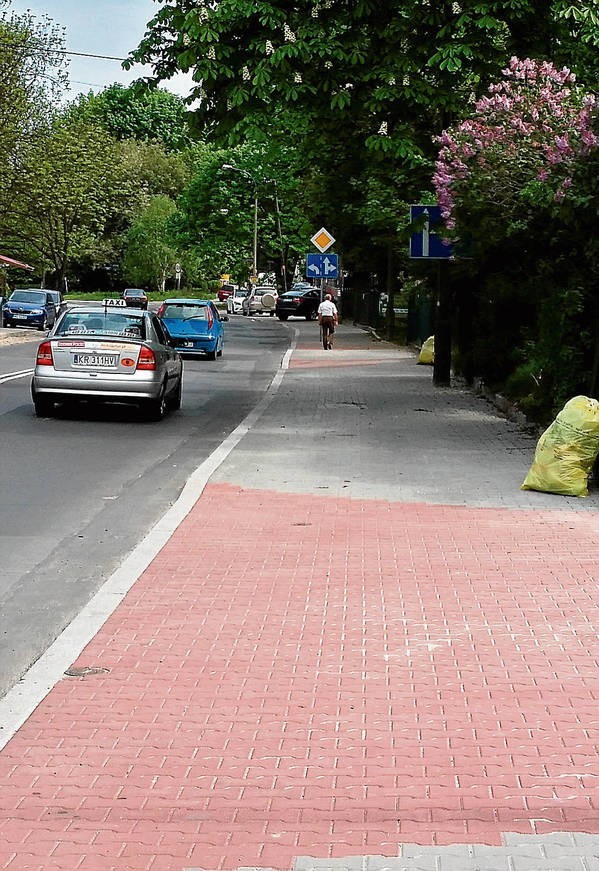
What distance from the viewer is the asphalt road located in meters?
7.93

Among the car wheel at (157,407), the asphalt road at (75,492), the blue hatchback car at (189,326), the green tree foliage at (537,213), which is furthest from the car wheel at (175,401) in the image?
the blue hatchback car at (189,326)

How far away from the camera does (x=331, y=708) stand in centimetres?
589

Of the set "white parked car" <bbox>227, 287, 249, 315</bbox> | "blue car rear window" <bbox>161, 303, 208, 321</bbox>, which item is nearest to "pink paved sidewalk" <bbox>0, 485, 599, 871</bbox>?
"blue car rear window" <bbox>161, 303, 208, 321</bbox>

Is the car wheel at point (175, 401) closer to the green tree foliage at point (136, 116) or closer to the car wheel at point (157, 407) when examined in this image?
the car wheel at point (157, 407)

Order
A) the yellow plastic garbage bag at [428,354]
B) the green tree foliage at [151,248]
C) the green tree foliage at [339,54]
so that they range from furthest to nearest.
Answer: the green tree foliage at [151,248], the yellow plastic garbage bag at [428,354], the green tree foliage at [339,54]

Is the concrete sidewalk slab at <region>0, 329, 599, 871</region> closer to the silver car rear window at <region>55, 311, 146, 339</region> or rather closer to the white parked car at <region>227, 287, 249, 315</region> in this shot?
the silver car rear window at <region>55, 311, 146, 339</region>

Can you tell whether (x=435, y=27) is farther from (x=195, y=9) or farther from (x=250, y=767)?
(x=250, y=767)

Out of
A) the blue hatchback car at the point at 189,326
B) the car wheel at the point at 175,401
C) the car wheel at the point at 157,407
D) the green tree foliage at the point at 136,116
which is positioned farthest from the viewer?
the green tree foliage at the point at 136,116

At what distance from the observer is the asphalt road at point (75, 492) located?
7.93 m

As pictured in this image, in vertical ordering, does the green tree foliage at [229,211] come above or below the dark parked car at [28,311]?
above

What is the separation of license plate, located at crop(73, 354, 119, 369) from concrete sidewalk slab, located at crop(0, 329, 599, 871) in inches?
292

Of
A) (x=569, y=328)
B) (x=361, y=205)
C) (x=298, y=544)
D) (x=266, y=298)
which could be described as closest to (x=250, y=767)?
(x=298, y=544)

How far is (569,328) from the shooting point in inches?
572

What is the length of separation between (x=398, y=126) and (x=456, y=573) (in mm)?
13324
